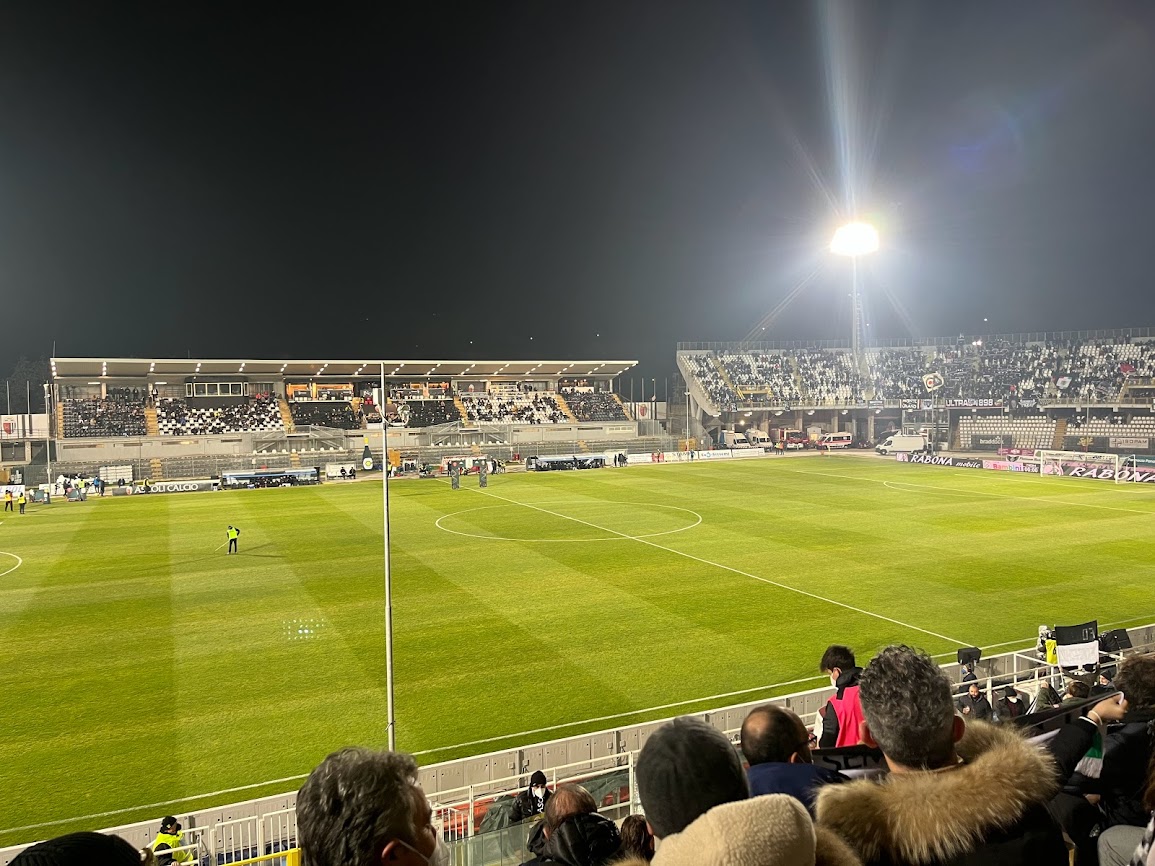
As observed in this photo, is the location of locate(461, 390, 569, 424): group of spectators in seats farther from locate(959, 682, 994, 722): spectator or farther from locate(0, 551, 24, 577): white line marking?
locate(959, 682, 994, 722): spectator

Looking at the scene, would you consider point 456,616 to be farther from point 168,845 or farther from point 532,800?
point 168,845

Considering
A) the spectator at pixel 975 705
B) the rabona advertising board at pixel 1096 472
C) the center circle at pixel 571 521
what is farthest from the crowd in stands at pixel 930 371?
the spectator at pixel 975 705

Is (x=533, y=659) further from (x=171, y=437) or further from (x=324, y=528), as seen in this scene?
(x=171, y=437)

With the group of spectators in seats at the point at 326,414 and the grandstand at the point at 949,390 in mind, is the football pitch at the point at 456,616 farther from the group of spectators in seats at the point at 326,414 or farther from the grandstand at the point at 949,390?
the grandstand at the point at 949,390

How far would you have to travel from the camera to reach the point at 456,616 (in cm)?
1836

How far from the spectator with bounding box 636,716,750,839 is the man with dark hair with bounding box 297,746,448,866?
65cm

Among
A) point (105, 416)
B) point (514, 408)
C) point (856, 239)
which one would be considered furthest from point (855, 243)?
point (105, 416)

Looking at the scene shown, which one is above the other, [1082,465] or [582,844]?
[582,844]

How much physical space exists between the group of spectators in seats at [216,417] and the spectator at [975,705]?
57.2 meters

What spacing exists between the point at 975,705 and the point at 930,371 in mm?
74735

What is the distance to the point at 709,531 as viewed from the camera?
28625 millimetres

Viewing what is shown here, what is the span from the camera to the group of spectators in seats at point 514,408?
68375 millimetres

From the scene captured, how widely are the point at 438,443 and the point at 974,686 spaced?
52.3 meters

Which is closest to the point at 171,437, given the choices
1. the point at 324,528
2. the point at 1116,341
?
the point at 324,528
